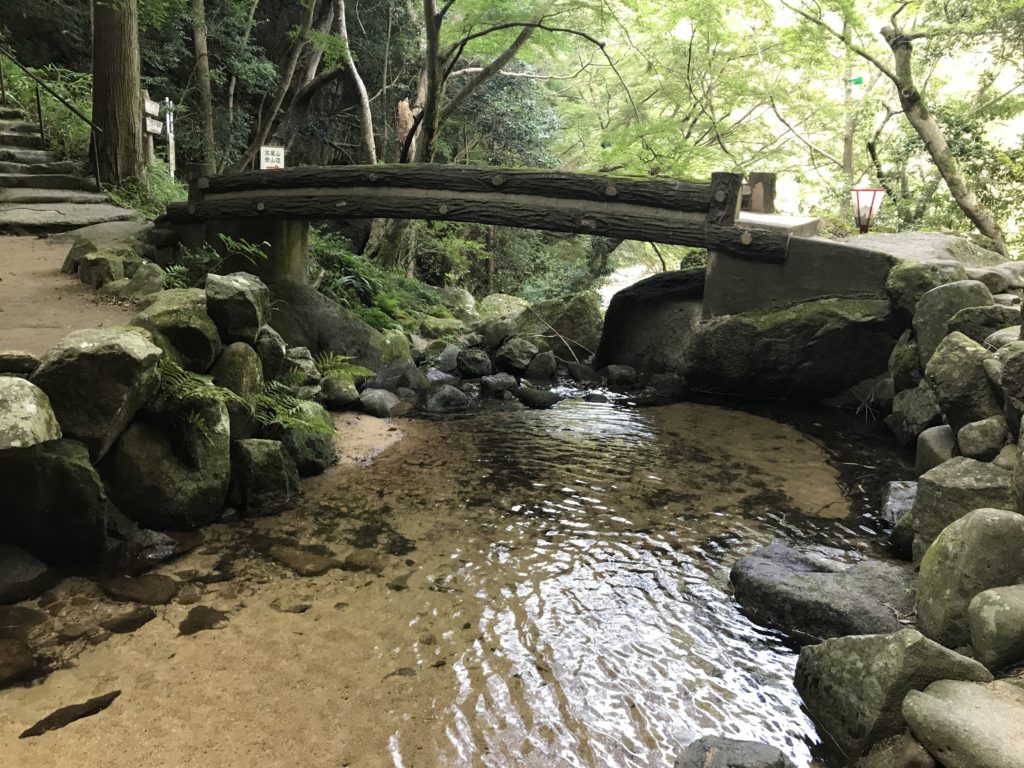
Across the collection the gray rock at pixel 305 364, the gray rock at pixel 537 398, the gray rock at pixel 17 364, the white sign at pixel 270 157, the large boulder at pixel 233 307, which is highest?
the white sign at pixel 270 157

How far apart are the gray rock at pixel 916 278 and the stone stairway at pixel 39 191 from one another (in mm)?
10490

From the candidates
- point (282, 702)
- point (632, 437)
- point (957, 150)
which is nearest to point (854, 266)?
point (632, 437)

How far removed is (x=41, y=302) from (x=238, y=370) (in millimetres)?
2910

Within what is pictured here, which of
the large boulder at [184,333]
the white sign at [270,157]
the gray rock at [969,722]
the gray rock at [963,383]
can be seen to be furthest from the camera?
the white sign at [270,157]

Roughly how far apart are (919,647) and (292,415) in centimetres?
475

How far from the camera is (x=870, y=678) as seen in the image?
2748 mm

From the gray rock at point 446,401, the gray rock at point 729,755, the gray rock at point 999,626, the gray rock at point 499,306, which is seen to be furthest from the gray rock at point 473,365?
the gray rock at point 999,626

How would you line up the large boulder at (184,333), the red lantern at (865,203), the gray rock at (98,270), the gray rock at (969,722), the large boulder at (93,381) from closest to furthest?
the gray rock at (969,722), the large boulder at (93,381), the large boulder at (184,333), the gray rock at (98,270), the red lantern at (865,203)

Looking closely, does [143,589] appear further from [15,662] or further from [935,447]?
[935,447]

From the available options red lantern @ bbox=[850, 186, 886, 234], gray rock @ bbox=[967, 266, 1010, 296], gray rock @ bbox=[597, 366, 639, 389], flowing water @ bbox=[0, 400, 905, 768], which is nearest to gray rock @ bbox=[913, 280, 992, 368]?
gray rock @ bbox=[967, 266, 1010, 296]

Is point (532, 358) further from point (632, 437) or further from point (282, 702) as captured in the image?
point (282, 702)

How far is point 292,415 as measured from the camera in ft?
18.5

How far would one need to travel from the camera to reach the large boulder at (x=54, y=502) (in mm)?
3650

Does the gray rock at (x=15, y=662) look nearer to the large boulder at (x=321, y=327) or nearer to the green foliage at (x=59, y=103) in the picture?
the large boulder at (x=321, y=327)
